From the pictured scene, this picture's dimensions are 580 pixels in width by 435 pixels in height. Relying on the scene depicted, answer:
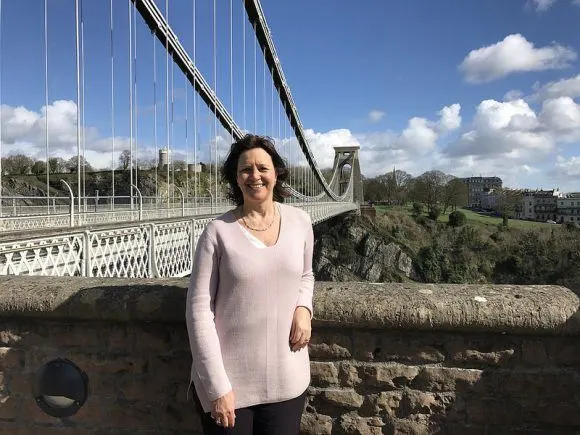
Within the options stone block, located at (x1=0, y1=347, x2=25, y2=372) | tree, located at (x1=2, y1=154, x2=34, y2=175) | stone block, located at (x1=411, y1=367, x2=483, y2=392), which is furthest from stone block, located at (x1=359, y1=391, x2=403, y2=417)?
tree, located at (x1=2, y1=154, x2=34, y2=175)

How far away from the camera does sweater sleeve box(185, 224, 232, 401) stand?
132 centimetres

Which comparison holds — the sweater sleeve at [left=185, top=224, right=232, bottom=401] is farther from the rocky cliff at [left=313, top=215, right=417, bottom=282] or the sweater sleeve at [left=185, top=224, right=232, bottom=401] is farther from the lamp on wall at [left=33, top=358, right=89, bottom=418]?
the rocky cliff at [left=313, top=215, right=417, bottom=282]

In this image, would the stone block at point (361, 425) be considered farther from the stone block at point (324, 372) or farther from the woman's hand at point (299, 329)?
the woman's hand at point (299, 329)

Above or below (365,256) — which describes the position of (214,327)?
above

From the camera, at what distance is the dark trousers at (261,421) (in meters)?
1.38

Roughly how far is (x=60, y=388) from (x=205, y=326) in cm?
101

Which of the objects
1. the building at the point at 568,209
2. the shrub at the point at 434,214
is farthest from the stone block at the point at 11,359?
the building at the point at 568,209

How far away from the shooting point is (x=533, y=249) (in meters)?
37.8

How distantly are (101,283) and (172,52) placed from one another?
12.5 meters

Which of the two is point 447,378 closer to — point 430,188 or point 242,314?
point 242,314

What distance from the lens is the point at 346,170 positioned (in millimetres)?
60812

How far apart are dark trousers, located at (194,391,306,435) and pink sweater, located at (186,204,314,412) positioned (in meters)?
0.03

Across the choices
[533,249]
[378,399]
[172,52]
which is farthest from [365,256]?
[378,399]

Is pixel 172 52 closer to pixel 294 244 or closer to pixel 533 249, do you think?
pixel 294 244
